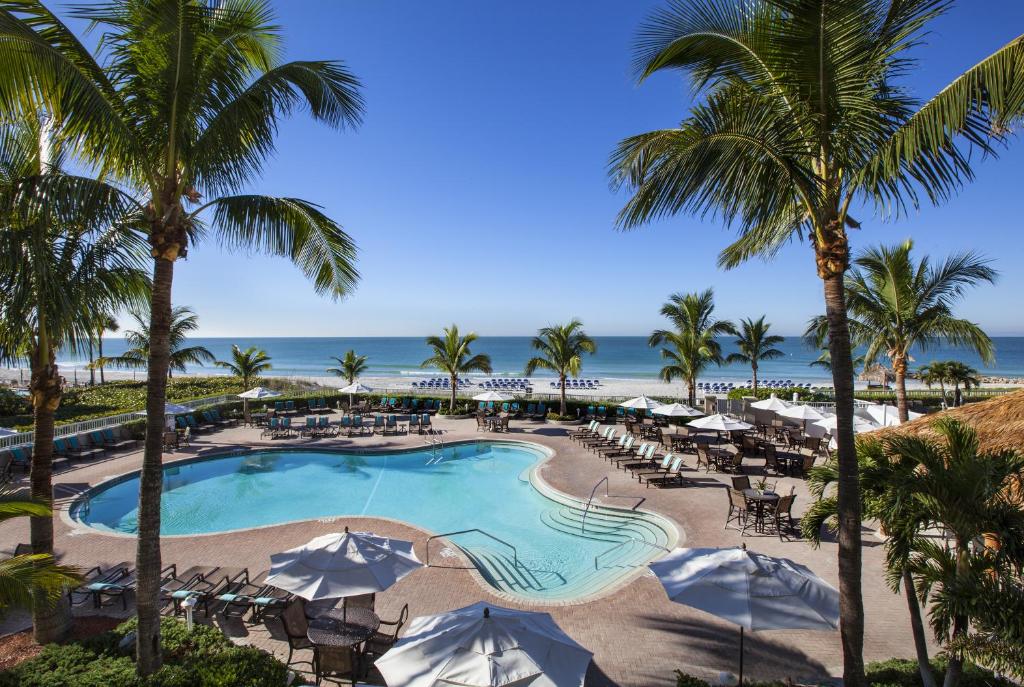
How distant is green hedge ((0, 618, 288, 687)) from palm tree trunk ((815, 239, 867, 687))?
5.87m

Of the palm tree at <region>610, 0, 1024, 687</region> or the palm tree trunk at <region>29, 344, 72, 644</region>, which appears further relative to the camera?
the palm tree trunk at <region>29, 344, 72, 644</region>

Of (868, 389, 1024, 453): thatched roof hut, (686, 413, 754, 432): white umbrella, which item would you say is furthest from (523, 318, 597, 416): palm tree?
(868, 389, 1024, 453): thatched roof hut

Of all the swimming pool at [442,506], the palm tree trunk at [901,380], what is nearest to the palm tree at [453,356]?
the swimming pool at [442,506]

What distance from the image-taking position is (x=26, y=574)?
14.4 feet

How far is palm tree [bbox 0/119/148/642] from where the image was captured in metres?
5.15

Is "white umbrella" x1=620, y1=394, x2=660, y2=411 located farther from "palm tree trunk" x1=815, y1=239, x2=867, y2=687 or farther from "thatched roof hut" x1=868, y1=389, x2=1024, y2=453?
"palm tree trunk" x1=815, y1=239, x2=867, y2=687

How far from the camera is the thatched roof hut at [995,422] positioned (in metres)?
7.36

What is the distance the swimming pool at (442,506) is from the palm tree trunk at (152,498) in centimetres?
539

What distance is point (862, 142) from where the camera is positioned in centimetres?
509

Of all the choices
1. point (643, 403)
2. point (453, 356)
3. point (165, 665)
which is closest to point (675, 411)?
point (643, 403)

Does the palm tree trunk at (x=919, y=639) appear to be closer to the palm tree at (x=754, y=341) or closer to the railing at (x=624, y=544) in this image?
the railing at (x=624, y=544)

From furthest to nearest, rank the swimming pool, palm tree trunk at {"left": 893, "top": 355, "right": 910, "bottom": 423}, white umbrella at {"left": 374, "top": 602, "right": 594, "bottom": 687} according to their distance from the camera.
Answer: palm tree trunk at {"left": 893, "top": 355, "right": 910, "bottom": 423} < the swimming pool < white umbrella at {"left": 374, "top": 602, "right": 594, "bottom": 687}

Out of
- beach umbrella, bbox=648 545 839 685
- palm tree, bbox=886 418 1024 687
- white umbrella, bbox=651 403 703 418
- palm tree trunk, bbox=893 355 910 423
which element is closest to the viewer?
palm tree, bbox=886 418 1024 687

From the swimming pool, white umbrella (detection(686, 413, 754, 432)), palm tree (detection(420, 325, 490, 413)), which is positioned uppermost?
palm tree (detection(420, 325, 490, 413))
